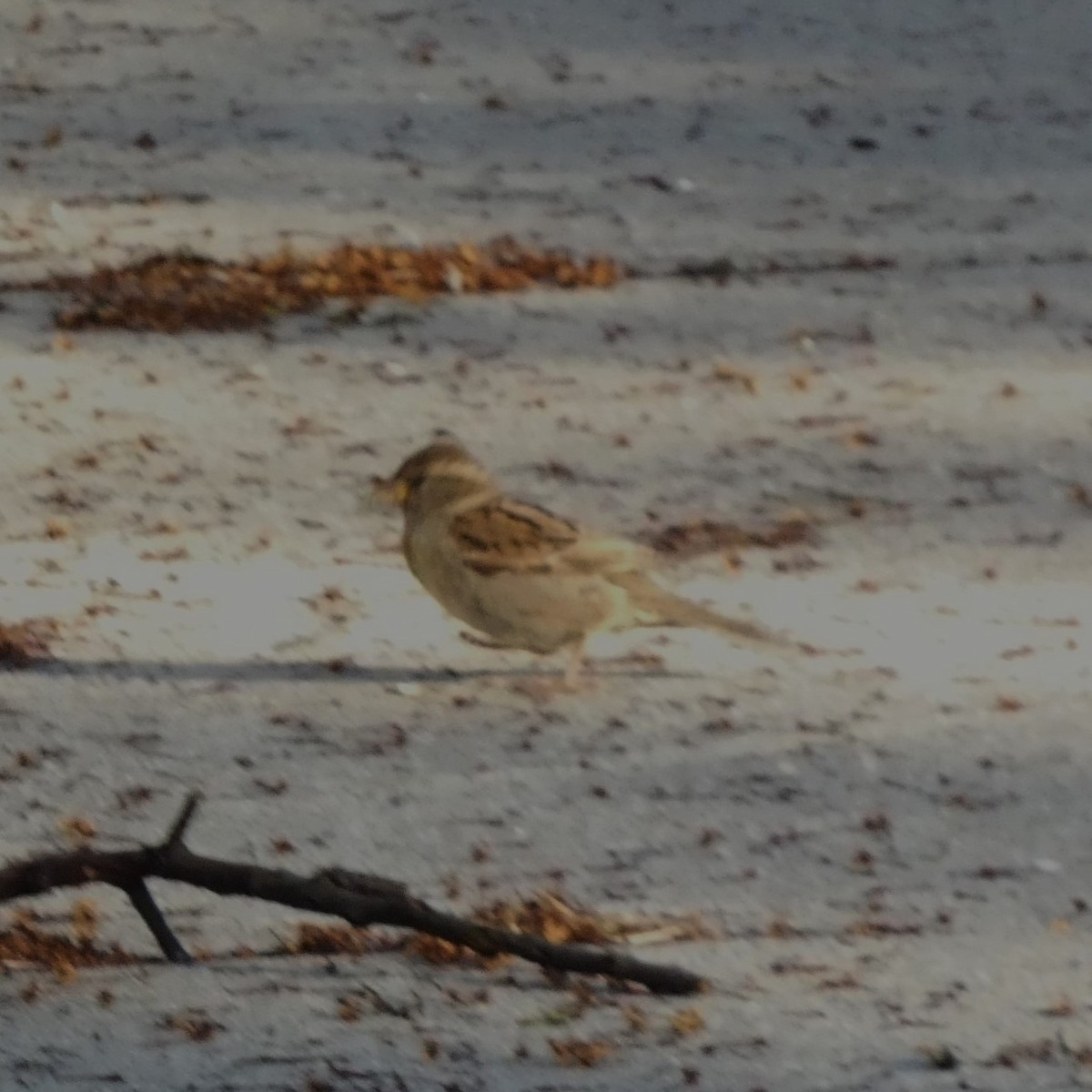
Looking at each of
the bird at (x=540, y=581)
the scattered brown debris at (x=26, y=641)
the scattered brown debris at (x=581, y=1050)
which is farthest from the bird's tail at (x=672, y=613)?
the scattered brown debris at (x=581, y=1050)

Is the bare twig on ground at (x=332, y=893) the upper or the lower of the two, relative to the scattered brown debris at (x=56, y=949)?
upper

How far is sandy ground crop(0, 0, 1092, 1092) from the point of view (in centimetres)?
A: 381

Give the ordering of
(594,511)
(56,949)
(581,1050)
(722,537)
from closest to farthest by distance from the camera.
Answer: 1. (581,1050)
2. (56,949)
3. (722,537)
4. (594,511)

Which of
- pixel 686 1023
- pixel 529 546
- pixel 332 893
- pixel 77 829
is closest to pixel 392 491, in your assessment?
pixel 529 546

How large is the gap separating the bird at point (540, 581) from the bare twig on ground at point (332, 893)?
75.6 inches

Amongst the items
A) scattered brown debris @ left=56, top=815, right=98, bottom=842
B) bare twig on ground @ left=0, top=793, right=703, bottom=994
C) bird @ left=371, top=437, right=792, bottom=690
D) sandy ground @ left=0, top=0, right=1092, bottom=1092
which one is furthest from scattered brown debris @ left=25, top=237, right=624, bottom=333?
bare twig on ground @ left=0, top=793, right=703, bottom=994

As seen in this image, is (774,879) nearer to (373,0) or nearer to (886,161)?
(886,161)

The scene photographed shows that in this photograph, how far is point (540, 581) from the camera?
5664 millimetres

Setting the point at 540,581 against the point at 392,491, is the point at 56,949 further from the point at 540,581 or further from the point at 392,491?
the point at 392,491

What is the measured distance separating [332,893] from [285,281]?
4588mm

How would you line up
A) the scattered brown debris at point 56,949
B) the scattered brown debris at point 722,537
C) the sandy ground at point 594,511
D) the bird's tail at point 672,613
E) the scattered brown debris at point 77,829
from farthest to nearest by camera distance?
the scattered brown debris at point 722,537
the bird's tail at point 672,613
the scattered brown debris at point 77,829
the scattered brown debris at point 56,949
the sandy ground at point 594,511

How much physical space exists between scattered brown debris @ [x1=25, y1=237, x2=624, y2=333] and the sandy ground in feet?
0.36

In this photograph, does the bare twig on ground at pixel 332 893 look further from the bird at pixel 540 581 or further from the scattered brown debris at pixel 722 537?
the scattered brown debris at pixel 722 537

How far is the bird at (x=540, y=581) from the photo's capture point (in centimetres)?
564
